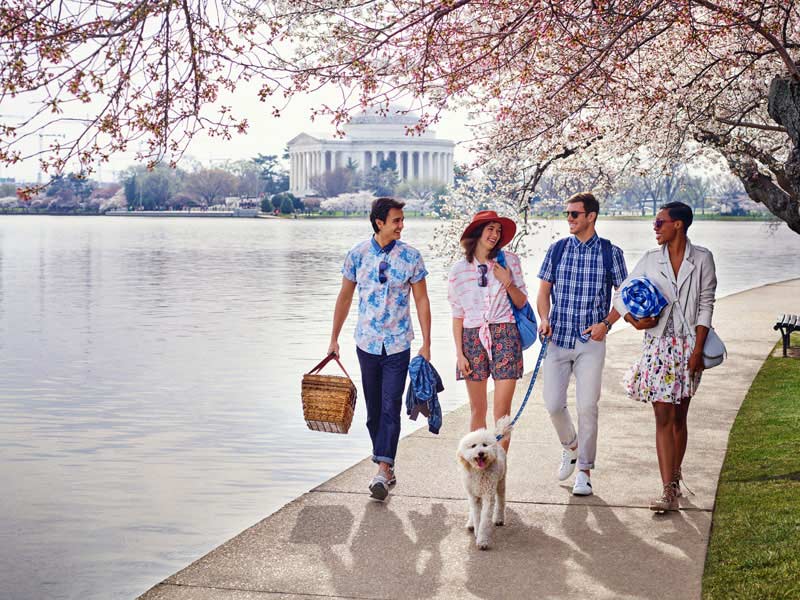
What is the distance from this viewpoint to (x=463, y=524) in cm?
691

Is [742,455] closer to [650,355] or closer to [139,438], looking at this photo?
[650,355]

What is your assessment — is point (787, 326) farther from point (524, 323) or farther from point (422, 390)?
point (422, 390)

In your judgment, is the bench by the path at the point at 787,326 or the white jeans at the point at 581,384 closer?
the white jeans at the point at 581,384

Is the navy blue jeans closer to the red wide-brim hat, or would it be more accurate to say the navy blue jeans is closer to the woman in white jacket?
the red wide-brim hat

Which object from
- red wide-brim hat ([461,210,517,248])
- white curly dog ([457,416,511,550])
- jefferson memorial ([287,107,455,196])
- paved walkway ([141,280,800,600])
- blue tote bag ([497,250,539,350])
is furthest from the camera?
jefferson memorial ([287,107,455,196])

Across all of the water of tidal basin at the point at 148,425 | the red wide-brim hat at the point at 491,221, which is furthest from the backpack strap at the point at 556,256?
the water of tidal basin at the point at 148,425

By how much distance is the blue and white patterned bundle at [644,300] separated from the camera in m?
6.98

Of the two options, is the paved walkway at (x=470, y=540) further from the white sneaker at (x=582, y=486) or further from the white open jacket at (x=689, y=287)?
the white open jacket at (x=689, y=287)

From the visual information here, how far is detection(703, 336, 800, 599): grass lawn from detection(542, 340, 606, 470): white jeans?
0.90 meters

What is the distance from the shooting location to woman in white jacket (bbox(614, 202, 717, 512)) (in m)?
7.06

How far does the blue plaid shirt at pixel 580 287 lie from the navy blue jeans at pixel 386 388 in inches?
41.7

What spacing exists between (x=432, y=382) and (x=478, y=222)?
108cm

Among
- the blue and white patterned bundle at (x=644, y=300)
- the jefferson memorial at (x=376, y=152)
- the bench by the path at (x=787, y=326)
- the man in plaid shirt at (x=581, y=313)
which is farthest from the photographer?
the jefferson memorial at (x=376, y=152)

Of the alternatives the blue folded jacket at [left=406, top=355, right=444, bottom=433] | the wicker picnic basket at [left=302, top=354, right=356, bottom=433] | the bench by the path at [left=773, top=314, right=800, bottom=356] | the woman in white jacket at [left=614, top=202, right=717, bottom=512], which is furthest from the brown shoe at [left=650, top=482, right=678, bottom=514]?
the bench by the path at [left=773, top=314, right=800, bottom=356]
